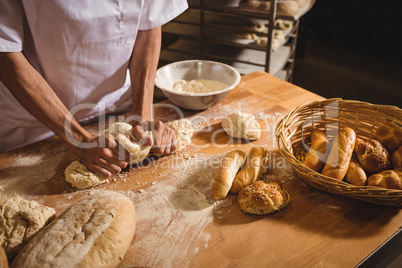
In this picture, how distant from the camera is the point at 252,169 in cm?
143

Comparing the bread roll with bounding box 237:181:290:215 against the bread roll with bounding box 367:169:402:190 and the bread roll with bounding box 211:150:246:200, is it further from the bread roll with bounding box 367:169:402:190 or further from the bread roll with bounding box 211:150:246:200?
the bread roll with bounding box 367:169:402:190

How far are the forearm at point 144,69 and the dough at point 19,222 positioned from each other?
81cm

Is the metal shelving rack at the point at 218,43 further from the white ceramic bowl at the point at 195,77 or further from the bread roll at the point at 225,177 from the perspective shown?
the bread roll at the point at 225,177

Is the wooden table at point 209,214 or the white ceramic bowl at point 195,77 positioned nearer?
the wooden table at point 209,214

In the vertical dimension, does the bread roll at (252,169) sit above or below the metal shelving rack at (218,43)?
below

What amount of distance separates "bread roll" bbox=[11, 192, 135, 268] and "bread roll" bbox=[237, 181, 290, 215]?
47 cm

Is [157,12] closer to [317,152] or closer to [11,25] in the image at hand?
[11,25]

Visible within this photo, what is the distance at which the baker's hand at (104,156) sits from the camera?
1.43 meters

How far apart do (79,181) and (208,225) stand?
0.62m

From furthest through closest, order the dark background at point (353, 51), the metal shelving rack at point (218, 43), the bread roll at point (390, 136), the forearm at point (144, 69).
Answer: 1. the dark background at point (353, 51)
2. the metal shelving rack at point (218, 43)
3. the forearm at point (144, 69)
4. the bread roll at point (390, 136)

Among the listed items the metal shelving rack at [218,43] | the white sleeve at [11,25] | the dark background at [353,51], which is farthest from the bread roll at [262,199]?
the dark background at [353,51]

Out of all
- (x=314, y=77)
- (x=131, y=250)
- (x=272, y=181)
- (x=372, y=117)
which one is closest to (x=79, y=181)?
(x=131, y=250)

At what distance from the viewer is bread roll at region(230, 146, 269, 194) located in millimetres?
1377

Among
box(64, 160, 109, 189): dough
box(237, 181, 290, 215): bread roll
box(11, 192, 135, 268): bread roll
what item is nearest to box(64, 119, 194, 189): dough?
box(64, 160, 109, 189): dough
